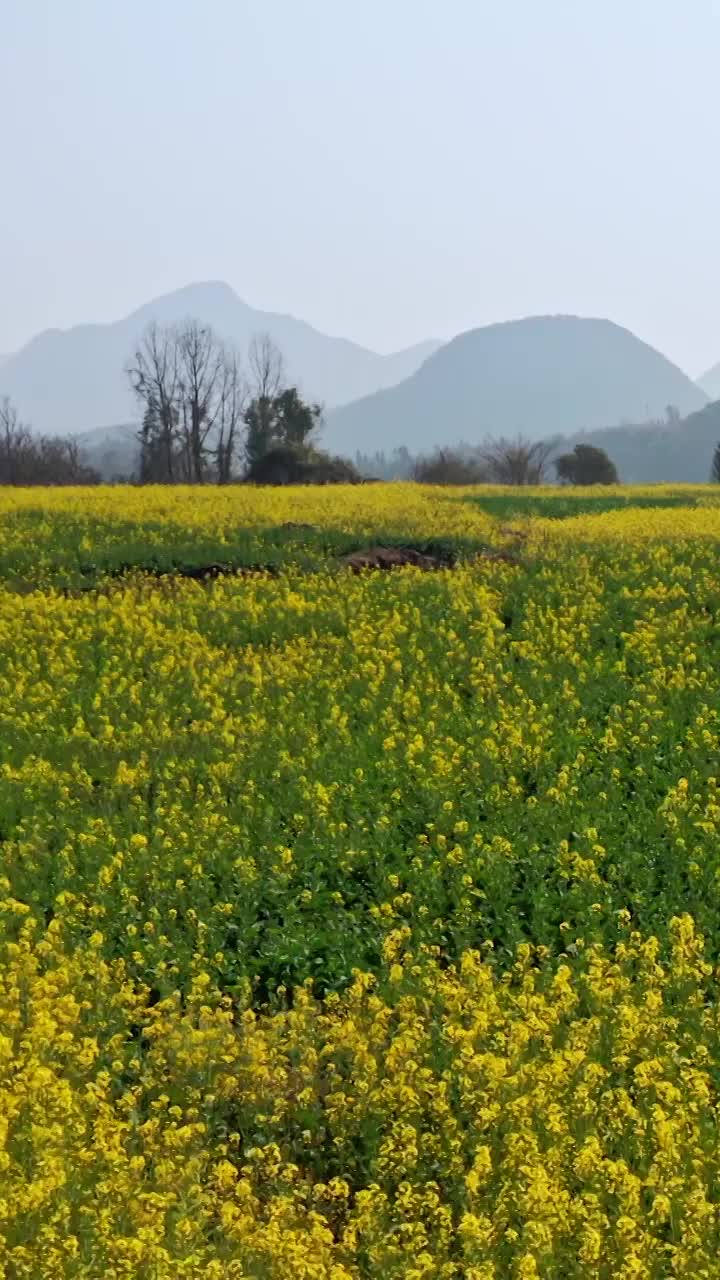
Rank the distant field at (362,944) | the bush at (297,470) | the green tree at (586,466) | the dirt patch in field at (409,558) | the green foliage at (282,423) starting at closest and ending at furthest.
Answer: the distant field at (362,944) < the dirt patch in field at (409,558) < the bush at (297,470) < the green tree at (586,466) < the green foliage at (282,423)

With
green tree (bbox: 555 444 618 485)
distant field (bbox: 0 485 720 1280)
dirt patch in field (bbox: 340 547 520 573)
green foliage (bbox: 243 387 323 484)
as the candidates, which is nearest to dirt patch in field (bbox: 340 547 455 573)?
dirt patch in field (bbox: 340 547 520 573)

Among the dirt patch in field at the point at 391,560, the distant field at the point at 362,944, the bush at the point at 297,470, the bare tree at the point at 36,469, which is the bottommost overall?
the distant field at the point at 362,944

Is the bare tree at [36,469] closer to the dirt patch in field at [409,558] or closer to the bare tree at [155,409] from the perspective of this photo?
the bare tree at [155,409]

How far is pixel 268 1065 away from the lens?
6.86 meters

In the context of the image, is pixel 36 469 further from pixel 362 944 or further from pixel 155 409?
pixel 362 944

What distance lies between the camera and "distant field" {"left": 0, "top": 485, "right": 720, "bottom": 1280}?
5289 mm

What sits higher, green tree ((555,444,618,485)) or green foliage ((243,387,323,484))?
green foliage ((243,387,323,484))

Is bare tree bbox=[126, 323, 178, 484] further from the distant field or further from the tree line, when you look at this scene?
the distant field

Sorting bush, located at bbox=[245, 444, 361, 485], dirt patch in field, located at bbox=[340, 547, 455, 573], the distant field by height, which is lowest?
the distant field

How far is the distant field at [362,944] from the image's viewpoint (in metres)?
5.29

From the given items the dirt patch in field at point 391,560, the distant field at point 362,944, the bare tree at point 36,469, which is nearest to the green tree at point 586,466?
the bare tree at point 36,469

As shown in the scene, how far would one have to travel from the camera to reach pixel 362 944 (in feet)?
26.9

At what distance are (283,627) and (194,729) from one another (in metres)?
4.75

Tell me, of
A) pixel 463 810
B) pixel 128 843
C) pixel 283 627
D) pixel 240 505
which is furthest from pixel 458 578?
pixel 240 505
